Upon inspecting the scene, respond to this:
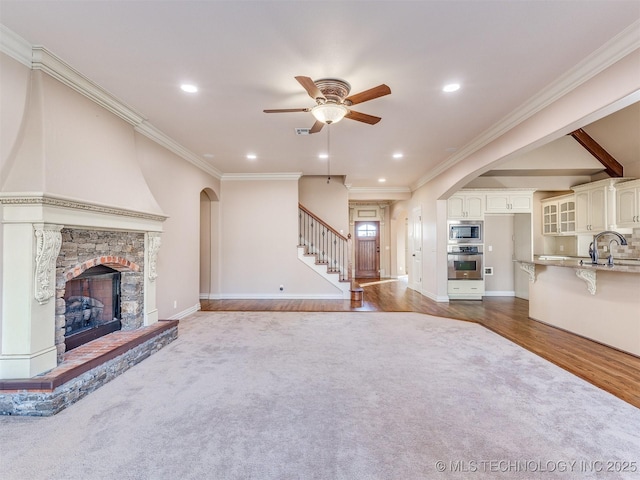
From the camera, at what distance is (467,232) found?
668 cm

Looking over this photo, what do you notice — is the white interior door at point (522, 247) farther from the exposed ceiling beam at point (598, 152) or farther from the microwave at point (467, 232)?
the exposed ceiling beam at point (598, 152)

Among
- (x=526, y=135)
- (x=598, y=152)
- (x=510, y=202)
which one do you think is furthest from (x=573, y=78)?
(x=510, y=202)

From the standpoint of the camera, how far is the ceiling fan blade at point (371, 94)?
8.27 ft

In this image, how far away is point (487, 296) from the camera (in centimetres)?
721

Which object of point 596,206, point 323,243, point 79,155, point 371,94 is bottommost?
point 323,243

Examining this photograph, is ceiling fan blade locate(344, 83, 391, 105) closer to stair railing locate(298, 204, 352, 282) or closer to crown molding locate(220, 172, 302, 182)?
crown molding locate(220, 172, 302, 182)

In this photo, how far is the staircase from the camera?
6828 mm

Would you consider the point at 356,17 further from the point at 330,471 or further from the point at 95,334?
the point at 95,334

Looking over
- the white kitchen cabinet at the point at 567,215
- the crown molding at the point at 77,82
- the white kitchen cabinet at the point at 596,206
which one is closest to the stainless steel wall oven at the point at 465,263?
the white kitchen cabinet at the point at 567,215

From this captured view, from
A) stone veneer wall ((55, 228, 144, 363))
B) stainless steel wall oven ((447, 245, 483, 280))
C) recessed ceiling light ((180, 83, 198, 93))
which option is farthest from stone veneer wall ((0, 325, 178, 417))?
stainless steel wall oven ((447, 245, 483, 280))

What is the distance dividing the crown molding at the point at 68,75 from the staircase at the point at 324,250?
3.78 metres

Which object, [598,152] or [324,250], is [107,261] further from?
[598,152]

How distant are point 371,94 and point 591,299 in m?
4.02

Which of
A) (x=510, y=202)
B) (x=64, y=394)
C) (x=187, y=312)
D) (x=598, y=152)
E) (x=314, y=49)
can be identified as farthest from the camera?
(x=510, y=202)
